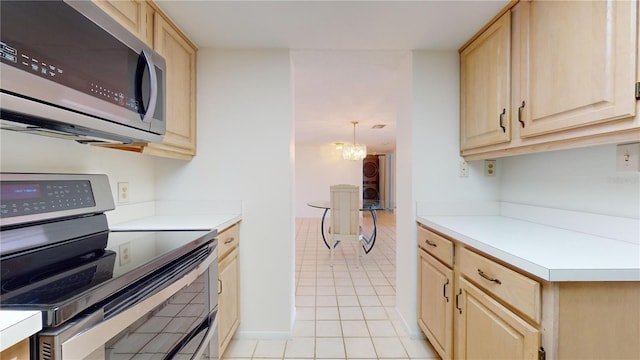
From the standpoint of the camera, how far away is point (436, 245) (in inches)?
63.2

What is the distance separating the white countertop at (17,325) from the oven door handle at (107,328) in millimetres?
69

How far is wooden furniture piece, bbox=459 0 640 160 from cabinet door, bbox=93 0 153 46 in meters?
1.86

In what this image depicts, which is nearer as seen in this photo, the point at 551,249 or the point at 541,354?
the point at 541,354

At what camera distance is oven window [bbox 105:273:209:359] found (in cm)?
74

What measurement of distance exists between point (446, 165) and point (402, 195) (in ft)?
1.26

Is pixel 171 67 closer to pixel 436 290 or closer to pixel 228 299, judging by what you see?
pixel 228 299

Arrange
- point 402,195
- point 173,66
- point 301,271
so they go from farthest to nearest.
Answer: point 301,271, point 402,195, point 173,66

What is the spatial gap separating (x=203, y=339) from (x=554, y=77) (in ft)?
6.25

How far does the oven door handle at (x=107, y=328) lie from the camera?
0.58 metres

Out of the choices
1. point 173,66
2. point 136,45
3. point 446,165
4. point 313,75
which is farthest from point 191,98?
point 446,165

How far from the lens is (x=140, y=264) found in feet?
2.73

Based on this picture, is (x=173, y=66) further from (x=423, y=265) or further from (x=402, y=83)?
(x=423, y=265)

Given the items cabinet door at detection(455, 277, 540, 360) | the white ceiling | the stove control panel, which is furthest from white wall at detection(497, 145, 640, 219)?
the stove control panel

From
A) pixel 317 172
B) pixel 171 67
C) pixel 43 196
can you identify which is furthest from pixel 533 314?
pixel 317 172
